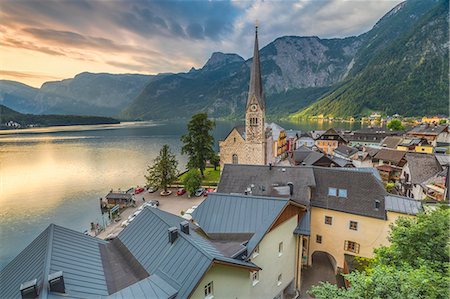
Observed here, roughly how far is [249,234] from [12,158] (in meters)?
100

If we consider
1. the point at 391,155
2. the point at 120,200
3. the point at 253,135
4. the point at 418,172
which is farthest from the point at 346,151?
the point at 120,200

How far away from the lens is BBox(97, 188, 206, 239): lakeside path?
31.0m

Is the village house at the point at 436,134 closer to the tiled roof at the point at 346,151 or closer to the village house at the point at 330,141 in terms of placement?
the village house at the point at 330,141

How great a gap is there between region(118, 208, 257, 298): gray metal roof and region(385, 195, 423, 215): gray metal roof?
14382mm

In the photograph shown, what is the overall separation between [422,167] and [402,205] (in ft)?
72.0

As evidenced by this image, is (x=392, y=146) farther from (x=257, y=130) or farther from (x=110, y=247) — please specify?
(x=110, y=247)

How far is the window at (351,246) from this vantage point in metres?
19.4

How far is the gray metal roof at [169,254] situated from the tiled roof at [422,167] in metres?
34.7

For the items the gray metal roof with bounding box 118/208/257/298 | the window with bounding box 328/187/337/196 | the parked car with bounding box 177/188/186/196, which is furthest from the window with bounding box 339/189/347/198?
the parked car with bounding box 177/188/186/196

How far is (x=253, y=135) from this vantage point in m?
46.4

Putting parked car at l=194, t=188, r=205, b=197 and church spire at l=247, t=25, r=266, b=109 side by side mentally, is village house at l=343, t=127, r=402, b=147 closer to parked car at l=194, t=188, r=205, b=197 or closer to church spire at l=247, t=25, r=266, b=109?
church spire at l=247, t=25, r=266, b=109

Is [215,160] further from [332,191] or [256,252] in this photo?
[256,252]

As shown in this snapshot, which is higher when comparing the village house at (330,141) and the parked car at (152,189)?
the village house at (330,141)

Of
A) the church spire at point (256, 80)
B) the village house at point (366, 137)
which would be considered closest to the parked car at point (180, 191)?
the church spire at point (256, 80)
